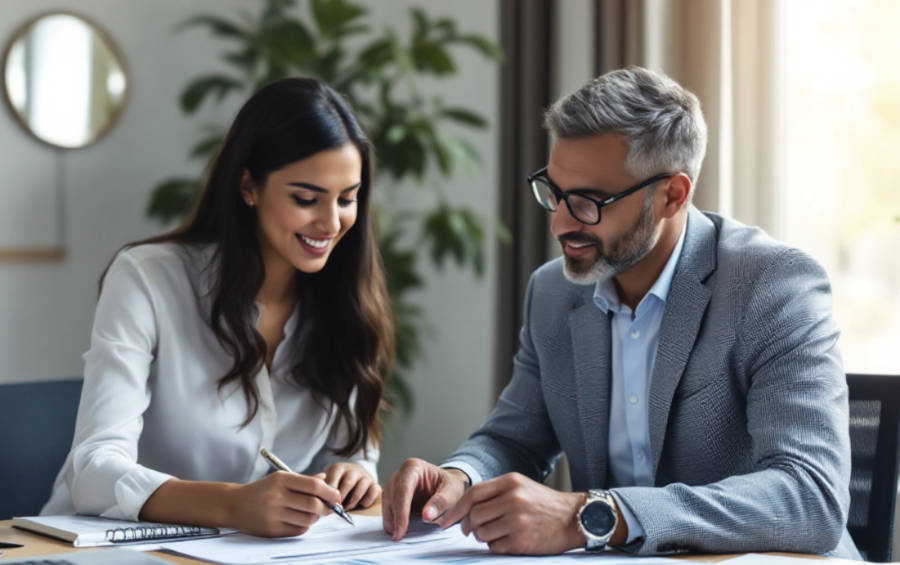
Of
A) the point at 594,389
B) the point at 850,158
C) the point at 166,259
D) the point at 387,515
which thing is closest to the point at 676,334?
the point at 594,389

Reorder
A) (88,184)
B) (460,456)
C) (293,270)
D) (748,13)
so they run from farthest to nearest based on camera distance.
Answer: (88,184)
(748,13)
(293,270)
(460,456)

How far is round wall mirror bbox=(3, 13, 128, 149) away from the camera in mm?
3580

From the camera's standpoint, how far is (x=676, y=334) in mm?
1695

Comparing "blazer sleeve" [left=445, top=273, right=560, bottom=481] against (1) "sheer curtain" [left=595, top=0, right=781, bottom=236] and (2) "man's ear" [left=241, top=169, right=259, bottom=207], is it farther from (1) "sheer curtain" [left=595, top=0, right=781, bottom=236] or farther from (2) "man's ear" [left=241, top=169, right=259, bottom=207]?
(1) "sheer curtain" [left=595, top=0, right=781, bottom=236]

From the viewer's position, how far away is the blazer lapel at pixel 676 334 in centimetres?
168

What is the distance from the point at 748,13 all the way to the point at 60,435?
204 cm

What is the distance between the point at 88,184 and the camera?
149 inches

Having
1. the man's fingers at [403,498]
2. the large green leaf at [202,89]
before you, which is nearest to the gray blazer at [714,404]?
the man's fingers at [403,498]

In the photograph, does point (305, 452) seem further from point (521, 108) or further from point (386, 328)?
Result: point (521, 108)

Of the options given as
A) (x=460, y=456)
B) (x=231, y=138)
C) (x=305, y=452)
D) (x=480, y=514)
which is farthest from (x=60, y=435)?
(x=480, y=514)

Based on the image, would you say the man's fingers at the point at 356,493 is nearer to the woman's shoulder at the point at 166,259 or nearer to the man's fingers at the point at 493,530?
the man's fingers at the point at 493,530

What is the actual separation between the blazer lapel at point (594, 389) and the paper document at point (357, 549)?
0.36 m

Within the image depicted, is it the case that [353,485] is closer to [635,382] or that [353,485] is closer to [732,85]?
[635,382]

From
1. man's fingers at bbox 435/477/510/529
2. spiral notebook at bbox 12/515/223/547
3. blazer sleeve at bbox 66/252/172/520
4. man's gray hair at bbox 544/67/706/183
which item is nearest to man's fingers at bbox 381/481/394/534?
man's fingers at bbox 435/477/510/529
